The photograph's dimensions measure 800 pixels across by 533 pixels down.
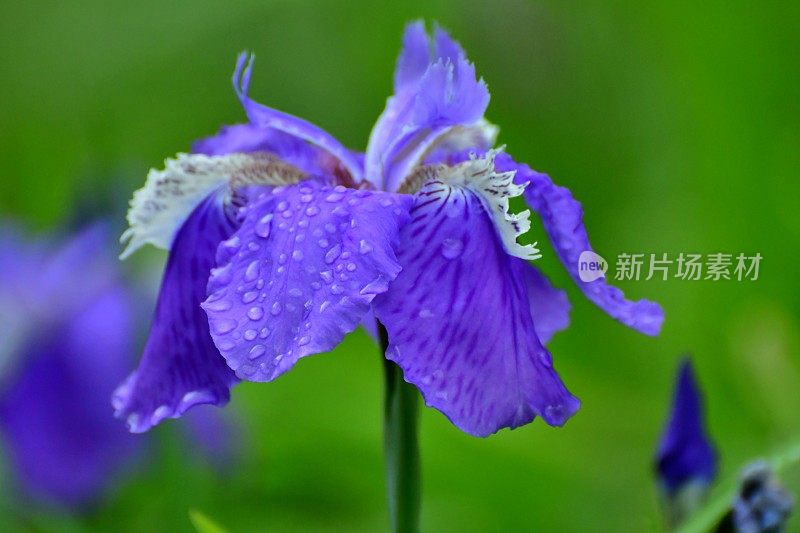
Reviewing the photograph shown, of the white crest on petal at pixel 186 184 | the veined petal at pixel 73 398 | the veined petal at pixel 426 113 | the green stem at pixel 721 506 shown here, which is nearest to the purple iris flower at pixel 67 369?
the veined petal at pixel 73 398

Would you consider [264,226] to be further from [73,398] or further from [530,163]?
[530,163]

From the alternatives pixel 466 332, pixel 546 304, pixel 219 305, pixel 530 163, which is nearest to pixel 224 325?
pixel 219 305

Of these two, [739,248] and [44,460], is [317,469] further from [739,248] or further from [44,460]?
[739,248]

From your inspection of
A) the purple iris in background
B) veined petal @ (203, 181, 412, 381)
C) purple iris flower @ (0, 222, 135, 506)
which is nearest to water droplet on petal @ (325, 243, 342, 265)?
veined petal @ (203, 181, 412, 381)

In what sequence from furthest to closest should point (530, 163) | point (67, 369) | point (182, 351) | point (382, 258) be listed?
1. point (530, 163)
2. point (67, 369)
3. point (182, 351)
4. point (382, 258)

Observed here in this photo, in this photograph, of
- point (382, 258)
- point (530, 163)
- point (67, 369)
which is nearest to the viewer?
point (382, 258)

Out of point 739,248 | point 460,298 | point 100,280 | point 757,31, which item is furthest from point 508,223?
point 757,31
